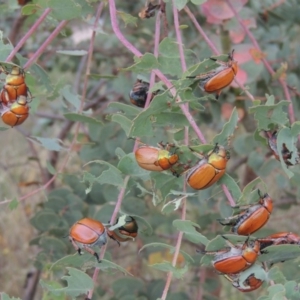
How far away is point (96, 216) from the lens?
97 cm

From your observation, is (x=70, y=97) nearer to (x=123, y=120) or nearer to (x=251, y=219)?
(x=123, y=120)

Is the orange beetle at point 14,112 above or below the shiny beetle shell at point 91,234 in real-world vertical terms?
above

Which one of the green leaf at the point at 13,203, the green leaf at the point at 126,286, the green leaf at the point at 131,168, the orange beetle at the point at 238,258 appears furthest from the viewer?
the green leaf at the point at 126,286

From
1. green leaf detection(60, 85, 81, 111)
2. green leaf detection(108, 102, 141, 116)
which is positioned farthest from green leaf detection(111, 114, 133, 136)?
green leaf detection(60, 85, 81, 111)

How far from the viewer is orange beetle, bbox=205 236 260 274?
50cm

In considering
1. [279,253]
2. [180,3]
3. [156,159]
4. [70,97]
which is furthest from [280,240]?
[70,97]

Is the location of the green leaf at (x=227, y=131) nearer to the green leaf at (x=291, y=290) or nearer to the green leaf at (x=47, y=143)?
the green leaf at (x=291, y=290)

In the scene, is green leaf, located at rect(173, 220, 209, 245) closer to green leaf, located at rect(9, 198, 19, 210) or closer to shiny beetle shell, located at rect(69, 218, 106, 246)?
shiny beetle shell, located at rect(69, 218, 106, 246)

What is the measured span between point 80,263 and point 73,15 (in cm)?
26

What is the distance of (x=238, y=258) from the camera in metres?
0.50

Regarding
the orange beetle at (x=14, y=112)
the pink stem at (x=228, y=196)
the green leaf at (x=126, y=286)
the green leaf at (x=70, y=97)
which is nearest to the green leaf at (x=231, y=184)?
the pink stem at (x=228, y=196)

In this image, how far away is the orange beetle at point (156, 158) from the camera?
1.78 ft

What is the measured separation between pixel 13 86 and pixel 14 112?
3cm

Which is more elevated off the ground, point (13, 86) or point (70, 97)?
point (13, 86)
